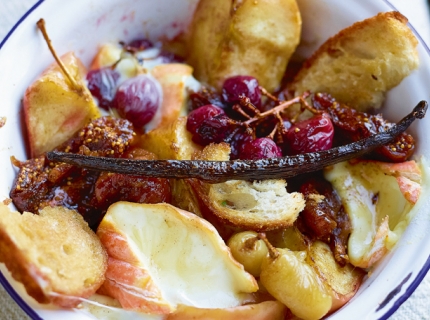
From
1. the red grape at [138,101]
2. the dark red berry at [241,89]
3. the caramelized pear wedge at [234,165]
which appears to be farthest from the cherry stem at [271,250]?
the red grape at [138,101]

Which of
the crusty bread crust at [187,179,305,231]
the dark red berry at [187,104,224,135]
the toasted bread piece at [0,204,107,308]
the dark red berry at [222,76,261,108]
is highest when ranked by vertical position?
the dark red berry at [222,76,261,108]

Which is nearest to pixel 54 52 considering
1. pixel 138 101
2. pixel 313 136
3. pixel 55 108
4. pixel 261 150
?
pixel 55 108

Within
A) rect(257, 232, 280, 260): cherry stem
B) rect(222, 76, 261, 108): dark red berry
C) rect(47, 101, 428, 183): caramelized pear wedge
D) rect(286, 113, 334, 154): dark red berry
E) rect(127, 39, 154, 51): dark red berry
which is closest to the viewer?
rect(257, 232, 280, 260): cherry stem

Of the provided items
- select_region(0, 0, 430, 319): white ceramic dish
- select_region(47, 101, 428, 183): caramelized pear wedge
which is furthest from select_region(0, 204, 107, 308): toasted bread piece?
select_region(47, 101, 428, 183): caramelized pear wedge

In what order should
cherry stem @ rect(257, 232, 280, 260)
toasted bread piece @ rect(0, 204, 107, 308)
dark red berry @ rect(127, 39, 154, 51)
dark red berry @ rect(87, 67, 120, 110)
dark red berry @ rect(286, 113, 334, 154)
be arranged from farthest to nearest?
dark red berry @ rect(127, 39, 154, 51) < dark red berry @ rect(87, 67, 120, 110) < dark red berry @ rect(286, 113, 334, 154) < cherry stem @ rect(257, 232, 280, 260) < toasted bread piece @ rect(0, 204, 107, 308)

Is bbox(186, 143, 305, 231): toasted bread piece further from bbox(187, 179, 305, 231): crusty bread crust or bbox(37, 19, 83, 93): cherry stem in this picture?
bbox(37, 19, 83, 93): cherry stem

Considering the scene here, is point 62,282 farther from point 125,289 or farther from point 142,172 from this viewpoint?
point 142,172

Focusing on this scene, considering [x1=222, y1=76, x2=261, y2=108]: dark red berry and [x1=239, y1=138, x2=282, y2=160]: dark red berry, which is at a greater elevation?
[x1=222, y1=76, x2=261, y2=108]: dark red berry
